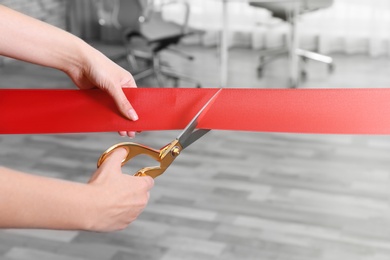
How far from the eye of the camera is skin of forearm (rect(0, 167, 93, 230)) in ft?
3.36

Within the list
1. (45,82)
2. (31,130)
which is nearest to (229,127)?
(31,130)

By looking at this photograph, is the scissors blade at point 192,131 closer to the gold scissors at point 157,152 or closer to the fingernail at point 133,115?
the gold scissors at point 157,152

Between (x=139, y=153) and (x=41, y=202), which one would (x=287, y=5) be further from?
(x=41, y=202)

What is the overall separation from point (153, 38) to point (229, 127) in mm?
3708

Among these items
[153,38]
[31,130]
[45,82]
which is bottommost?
[45,82]

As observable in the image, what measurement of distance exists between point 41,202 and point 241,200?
2396 mm

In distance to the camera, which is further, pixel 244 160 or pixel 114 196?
pixel 244 160

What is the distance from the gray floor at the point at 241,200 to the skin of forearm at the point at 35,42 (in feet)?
5.47

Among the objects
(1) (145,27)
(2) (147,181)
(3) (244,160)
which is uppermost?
(2) (147,181)

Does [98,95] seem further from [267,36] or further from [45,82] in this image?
[267,36]

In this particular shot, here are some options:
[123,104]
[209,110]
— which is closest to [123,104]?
[123,104]

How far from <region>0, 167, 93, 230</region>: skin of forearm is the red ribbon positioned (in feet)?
0.97

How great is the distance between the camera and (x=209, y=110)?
1.30m

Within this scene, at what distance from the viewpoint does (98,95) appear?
1.38 metres
